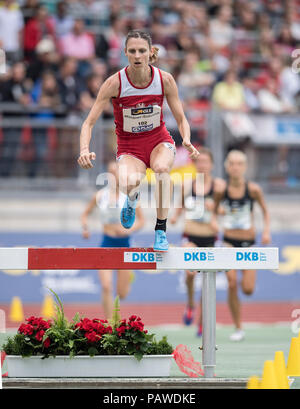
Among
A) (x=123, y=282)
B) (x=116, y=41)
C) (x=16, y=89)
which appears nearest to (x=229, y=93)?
(x=116, y=41)

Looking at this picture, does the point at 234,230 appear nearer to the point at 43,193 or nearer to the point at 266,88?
the point at 43,193

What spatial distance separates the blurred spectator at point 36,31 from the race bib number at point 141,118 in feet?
29.1

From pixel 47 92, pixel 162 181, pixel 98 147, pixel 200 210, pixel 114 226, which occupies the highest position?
pixel 47 92

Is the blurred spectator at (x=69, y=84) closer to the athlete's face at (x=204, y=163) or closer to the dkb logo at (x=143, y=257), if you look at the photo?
the athlete's face at (x=204, y=163)

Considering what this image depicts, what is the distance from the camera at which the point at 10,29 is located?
15.4m

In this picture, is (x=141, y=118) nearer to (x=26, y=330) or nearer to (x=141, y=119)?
(x=141, y=119)

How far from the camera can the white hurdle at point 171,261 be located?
21.4 feet

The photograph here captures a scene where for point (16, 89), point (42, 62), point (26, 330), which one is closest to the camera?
point (26, 330)

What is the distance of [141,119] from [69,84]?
8.12 m

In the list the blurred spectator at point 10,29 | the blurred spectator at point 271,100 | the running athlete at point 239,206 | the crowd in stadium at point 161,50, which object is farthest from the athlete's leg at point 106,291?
the blurred spectator at point 271,100

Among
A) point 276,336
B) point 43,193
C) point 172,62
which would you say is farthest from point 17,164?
point 276,336

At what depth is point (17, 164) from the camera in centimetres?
1362

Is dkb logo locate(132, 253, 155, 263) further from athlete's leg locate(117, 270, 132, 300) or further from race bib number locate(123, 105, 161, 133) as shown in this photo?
athlete's leg locate(117, 270, 132, 300)

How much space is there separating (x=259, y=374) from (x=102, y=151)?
7659 mm
